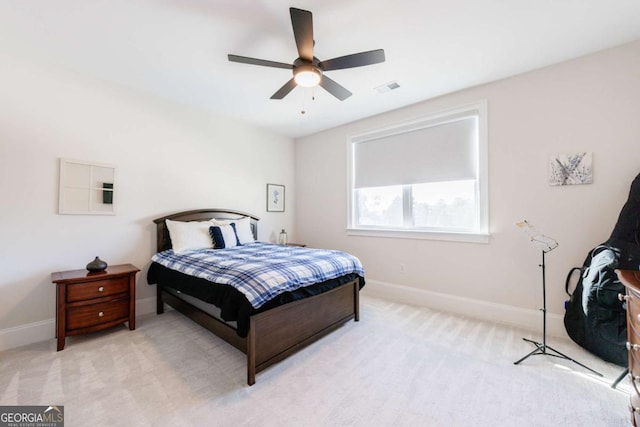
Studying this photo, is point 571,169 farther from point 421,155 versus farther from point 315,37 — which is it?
point 315,37

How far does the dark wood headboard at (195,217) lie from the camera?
3.34 meters

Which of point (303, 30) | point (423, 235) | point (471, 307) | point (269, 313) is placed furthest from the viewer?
point (423, 235)

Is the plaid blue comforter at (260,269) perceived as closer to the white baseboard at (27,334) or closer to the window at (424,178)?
the white baseboard at (27,334)

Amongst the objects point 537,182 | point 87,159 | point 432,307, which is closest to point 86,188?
point 87,159

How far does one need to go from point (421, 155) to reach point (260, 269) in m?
2.68

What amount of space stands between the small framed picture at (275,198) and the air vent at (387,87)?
2.49 metres

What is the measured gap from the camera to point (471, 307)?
121 inches

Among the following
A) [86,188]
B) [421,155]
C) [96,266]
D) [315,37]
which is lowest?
[96,266]

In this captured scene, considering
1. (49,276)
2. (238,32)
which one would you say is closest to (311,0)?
(238,32)

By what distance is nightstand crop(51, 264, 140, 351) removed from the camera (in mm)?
2312

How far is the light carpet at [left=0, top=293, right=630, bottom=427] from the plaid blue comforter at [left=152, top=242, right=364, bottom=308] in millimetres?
648

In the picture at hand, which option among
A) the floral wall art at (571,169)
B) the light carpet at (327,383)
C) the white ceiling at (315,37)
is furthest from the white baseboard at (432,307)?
the white ceiling at (315,37)

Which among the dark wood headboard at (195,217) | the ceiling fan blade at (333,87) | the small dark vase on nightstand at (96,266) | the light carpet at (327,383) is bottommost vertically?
the light carpet at (327,383)

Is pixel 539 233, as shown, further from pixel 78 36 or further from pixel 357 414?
pixel 78 36
